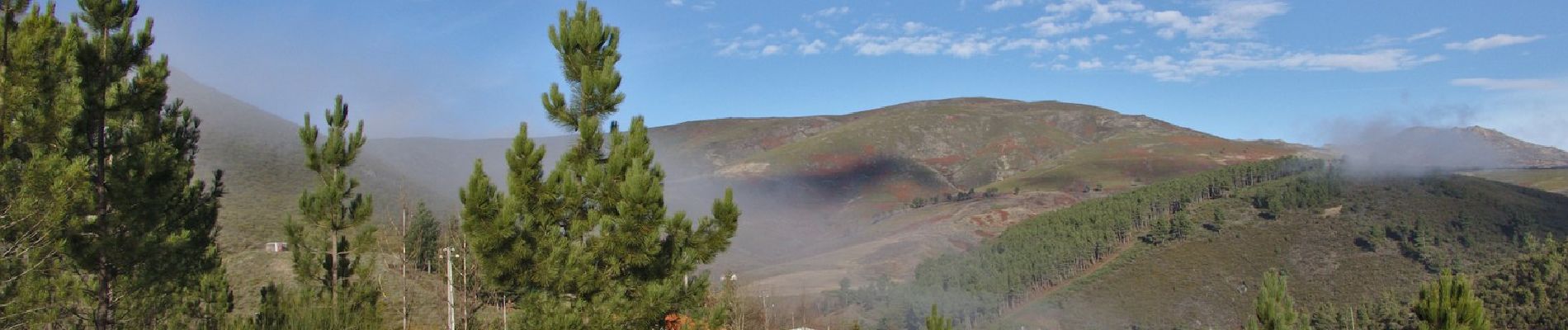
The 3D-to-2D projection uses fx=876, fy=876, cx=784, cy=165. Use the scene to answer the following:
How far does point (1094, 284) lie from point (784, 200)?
95.5m

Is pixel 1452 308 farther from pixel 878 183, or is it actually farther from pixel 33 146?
pixel 878 183

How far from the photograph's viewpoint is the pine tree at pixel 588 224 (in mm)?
11188

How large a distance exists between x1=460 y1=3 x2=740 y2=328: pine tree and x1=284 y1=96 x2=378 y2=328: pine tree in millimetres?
6108

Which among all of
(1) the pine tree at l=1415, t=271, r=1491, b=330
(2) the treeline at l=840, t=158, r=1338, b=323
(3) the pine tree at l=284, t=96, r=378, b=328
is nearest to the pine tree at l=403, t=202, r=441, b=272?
(3) the pine tree at l=284, t=96, r=378, b=328

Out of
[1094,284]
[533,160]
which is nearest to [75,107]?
[533,160]

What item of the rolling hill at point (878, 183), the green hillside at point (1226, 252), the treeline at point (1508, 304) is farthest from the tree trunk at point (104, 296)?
the rolling hill at point (878, 183)

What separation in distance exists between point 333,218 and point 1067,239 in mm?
76705

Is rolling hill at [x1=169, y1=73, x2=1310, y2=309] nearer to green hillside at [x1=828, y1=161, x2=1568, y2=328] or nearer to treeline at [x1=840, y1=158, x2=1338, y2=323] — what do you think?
treeline at [x1=840, y1=158, x2=1338, y2=323]

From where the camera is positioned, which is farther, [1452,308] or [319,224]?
[319,224]

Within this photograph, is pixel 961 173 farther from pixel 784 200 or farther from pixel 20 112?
pixel 20 112

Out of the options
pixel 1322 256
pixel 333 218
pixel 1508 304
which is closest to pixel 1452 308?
pixel 333 218

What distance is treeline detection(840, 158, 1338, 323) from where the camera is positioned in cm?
7125

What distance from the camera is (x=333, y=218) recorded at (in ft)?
53.6

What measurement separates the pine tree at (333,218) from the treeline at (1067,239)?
53.3m
